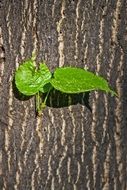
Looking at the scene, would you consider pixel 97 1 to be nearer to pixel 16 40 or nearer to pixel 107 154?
pixel 16 40

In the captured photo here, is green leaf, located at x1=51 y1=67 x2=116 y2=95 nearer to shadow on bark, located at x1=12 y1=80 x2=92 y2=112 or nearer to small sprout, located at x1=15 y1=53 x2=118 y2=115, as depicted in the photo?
small sprout, located at x1=15 y1=53 x2=118 y2=115

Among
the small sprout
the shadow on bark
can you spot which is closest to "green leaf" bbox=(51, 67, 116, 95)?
the small sprout

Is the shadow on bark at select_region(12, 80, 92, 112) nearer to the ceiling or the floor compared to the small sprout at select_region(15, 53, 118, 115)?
nearer to the floor

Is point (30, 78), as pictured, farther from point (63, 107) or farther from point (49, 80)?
point (63, 107)

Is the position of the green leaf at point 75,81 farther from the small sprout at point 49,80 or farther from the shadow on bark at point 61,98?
the shadow on bark at point 61,98

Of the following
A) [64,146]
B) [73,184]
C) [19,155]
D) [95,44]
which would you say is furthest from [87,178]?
[95,44]
